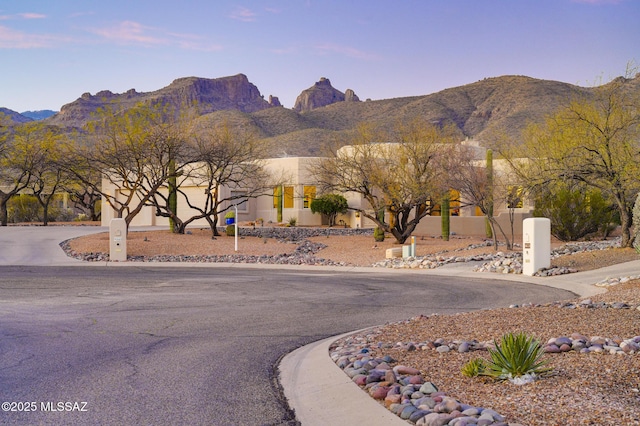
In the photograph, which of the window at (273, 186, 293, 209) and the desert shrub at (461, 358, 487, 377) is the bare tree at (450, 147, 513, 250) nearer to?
the window at (273, 186, 293, 209)

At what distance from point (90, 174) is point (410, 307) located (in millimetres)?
31710

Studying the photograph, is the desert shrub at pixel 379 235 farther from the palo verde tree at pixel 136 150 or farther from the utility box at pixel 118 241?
the utility box at pixel 118 241

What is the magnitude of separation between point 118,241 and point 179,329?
57.9 ft

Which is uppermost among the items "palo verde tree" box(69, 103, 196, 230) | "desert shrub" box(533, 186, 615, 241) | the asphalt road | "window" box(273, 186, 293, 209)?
"palo verde tree" box(69, 103, 196, 230)

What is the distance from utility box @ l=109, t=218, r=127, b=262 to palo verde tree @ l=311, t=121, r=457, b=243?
36.2ft

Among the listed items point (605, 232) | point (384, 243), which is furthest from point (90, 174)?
point (605, 232)

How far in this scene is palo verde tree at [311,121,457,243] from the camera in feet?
112

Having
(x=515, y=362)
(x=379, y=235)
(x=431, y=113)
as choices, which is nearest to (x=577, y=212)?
(x=379, y=235)

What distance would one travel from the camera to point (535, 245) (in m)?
21.8

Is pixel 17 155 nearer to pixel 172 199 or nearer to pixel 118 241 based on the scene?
pixel 172 199

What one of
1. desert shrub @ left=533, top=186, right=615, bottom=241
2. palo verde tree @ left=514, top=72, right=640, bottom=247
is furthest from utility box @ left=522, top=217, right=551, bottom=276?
desert shrub @ left=533, top=186, right=615, bottom=241

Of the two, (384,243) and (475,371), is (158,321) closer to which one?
(475,371)

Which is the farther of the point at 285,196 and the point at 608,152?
the point at 285,196

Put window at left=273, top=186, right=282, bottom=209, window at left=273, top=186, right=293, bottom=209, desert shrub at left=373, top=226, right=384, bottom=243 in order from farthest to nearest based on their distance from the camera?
1. window at left=273, top=186, right=293, bottom=209
2. window at left=273, top=186, right=282, bottom=209
3. desert shrub at left=373, top=226, right=384, bottom=243
